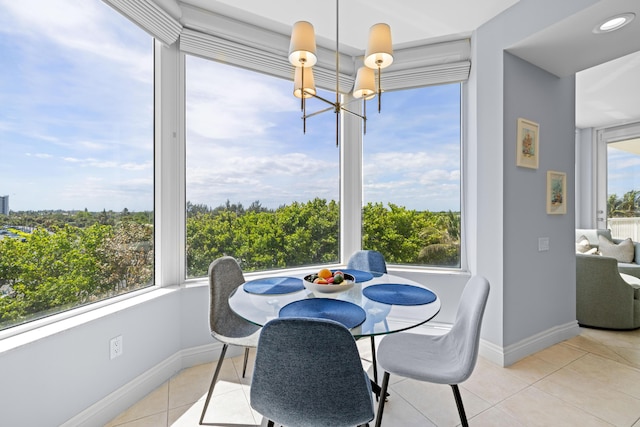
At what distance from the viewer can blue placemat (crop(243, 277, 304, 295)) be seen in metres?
1.71

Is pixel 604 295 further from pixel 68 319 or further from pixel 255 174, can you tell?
pixel 68 319

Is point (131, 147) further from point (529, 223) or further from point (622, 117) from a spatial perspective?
point (622, 117)

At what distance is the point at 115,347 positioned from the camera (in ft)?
5.90

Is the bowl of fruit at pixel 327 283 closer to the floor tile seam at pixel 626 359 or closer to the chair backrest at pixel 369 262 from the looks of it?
the chair backrest at pixel 369 262

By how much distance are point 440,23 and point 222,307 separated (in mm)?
2795

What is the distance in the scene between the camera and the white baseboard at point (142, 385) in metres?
1.64

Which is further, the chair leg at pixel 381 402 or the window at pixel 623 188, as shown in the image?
the window at pixel 623 188

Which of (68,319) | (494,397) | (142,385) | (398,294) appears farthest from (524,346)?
(68,319)

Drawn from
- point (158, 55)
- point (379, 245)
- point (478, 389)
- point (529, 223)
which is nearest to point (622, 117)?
point (529, 223)

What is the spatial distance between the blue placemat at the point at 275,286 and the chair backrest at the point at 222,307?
20 cm

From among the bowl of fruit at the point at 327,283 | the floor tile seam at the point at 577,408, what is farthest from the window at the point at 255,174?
the floor tile seam at the point at 577,408

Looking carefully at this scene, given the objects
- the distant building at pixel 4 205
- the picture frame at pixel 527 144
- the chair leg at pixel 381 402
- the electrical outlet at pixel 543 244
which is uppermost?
the picture frame at pixel 527 144

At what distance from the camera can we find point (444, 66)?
282 cm

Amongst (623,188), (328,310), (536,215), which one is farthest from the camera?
(623,188)
